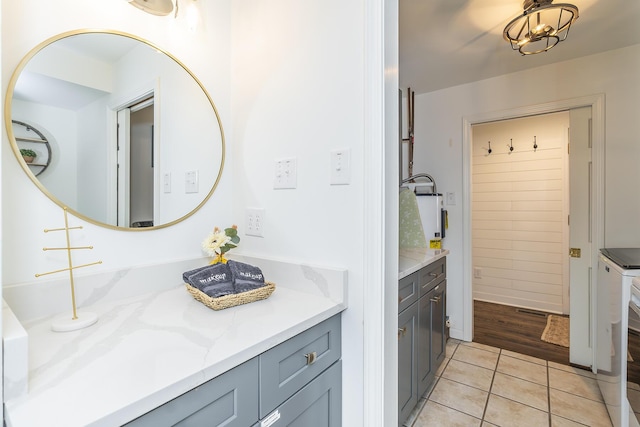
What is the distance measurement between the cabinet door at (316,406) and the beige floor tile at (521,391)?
1523 millimetres

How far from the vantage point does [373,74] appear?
3.18ft

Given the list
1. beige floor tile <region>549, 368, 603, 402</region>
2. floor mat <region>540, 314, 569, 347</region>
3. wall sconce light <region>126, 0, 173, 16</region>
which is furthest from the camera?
floor mat <region>540, 314, 569, 347</region>

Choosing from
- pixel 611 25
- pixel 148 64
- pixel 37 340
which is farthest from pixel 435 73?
pixel 37 340

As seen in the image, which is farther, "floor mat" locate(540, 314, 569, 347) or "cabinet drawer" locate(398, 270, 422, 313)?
"floor mat" locate(540, 314, 569, 347)

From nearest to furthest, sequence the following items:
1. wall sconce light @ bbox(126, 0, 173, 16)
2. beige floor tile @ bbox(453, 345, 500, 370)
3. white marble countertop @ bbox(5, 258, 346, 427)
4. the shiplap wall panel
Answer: white marble countertop @ bbox(5, 258, 346, 427)
wall sconce light @ bbox(126, 0, 173, 16)
beige floor tile @ bbox(453, 345, 500, 370)
the shiplap wall panel

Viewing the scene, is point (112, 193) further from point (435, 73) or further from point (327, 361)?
point (435, 73)

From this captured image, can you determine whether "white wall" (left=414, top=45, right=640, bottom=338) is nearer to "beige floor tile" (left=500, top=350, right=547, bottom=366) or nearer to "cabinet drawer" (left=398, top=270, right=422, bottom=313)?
"beige floor tile" (left=500, top=350, right=547, bottom=366)

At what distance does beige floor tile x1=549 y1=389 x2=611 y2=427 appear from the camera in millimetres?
1681

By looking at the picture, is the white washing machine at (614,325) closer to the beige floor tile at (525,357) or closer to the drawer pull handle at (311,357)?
the beige floor tile at (525,357)

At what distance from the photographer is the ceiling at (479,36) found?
5.49 feet

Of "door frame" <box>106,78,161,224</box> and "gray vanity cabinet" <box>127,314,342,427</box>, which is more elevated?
"door frame" <box>106,78,161,224</box>

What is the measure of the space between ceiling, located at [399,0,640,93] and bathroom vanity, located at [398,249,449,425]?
1.45m

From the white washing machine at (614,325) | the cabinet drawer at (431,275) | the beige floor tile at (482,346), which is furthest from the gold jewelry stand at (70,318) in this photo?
the beige floor tile at (482,346)

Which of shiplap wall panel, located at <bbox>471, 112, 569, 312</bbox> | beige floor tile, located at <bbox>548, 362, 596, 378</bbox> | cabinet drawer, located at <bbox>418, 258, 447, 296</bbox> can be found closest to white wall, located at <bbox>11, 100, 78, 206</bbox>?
cabinet drawer, located at <bbox>418, 258, 447, 296</bbox>
